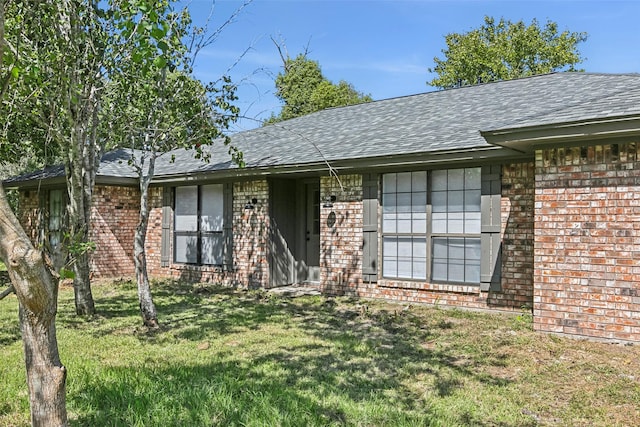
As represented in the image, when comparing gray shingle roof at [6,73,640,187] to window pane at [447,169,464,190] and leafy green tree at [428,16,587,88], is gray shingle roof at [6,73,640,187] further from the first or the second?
leafy green tree at [428,16,587,88]

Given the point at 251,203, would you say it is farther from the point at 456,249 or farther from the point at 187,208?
the point at 456,249

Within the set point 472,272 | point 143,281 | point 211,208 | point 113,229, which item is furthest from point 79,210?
point 472,272

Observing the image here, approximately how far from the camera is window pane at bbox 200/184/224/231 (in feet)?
38.9

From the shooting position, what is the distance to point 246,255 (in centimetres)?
1129

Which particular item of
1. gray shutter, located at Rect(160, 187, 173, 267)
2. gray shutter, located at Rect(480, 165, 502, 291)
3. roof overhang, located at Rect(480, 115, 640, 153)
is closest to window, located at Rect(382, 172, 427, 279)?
gray shutter, located at Rect(480, 165, 502, 291)

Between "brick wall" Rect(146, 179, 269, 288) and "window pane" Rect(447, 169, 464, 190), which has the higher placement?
"window pane" Rect(447, 169, 464, 190)

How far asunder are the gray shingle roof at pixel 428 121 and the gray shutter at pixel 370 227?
659mm

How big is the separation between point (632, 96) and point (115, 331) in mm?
7661

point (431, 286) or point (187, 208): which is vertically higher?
point (187, 208)

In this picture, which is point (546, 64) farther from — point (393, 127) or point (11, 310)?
point (11, 310)

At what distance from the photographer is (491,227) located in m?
8.06

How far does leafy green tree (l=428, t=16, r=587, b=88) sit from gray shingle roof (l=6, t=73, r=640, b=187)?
59.8 feet

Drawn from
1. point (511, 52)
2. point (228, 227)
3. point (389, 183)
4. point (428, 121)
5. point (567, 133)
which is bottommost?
point (228, 227)

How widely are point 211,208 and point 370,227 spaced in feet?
14.5
